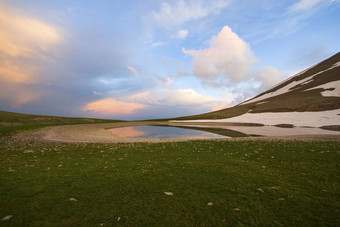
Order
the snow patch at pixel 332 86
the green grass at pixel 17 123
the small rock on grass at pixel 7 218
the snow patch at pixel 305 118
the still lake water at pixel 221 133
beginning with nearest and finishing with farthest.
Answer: the small rock on grass at pixel 7 218 → the green grass at pixel 17 123 → the still lake water at pixel 221 133 → the snow patch at pixel 305 118 → the snow patch at pixel 332 86

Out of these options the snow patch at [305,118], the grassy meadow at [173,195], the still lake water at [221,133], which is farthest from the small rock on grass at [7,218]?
the snow patch at [305,118]

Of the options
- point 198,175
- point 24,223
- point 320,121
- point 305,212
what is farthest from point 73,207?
point 320,121

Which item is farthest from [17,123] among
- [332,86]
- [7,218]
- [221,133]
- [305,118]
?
[332,86]

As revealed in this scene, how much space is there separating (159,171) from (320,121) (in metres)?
75.6

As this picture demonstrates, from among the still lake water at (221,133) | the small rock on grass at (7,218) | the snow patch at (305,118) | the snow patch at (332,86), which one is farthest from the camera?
the snow patch at (332,86)

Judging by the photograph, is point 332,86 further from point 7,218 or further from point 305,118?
point 7,218

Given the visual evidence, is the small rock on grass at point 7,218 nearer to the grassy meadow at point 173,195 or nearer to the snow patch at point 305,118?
the grassy meadow at point 173,195

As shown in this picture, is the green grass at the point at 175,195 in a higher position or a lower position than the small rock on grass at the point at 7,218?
lower

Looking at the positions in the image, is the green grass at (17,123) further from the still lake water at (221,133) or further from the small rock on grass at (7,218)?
the small rock on grass at (7,218)

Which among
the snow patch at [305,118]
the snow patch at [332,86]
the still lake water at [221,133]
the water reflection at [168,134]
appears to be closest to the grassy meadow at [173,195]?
the still lake water at [221,133]

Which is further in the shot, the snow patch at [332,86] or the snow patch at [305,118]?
the snow patch at [332,86]

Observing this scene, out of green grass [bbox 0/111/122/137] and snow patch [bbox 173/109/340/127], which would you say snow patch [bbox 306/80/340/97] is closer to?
snow patch [bbox 173/109/340/127]

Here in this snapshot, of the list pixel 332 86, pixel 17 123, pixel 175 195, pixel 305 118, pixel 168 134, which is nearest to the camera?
pixel 175 195

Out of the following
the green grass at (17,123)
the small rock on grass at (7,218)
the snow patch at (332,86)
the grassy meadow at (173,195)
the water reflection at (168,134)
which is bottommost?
the water reflection at (168,134)
